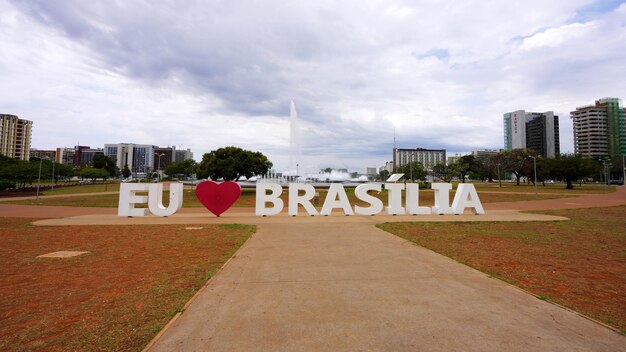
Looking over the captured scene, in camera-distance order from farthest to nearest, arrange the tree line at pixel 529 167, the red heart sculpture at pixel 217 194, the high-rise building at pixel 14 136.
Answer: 1. the high-rise building at pixel 14 136
2. the tree line at pixel 529 167
3. the red heart sculpture at pixel 217 194

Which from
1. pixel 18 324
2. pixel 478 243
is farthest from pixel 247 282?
pixel 478 243

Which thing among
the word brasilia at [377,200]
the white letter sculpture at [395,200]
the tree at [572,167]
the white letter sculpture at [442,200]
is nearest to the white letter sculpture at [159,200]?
the word brasilia at [377,200]

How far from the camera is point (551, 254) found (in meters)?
10.5

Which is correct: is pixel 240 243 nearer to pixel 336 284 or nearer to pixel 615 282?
pixel 336 284

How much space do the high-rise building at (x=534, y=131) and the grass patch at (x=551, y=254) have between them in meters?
172

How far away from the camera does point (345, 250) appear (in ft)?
36.2

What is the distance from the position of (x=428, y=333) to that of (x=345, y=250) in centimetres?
636

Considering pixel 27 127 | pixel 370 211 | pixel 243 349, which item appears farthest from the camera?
pixel 27 127

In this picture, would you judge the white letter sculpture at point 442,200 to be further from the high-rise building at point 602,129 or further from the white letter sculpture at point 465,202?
the high-rise building at point 602,129

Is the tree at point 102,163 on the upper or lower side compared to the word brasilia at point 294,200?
upper

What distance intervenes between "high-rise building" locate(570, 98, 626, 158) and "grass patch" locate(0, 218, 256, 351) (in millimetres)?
174910

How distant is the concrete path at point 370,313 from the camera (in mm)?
Answer: 4465

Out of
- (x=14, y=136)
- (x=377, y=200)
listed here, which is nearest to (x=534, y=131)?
(x=377, y=200)

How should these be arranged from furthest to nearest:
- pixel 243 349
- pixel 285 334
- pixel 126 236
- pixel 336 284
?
pixel 126 236
pixel 336 284
pixel 285 334
pixel 243 349
